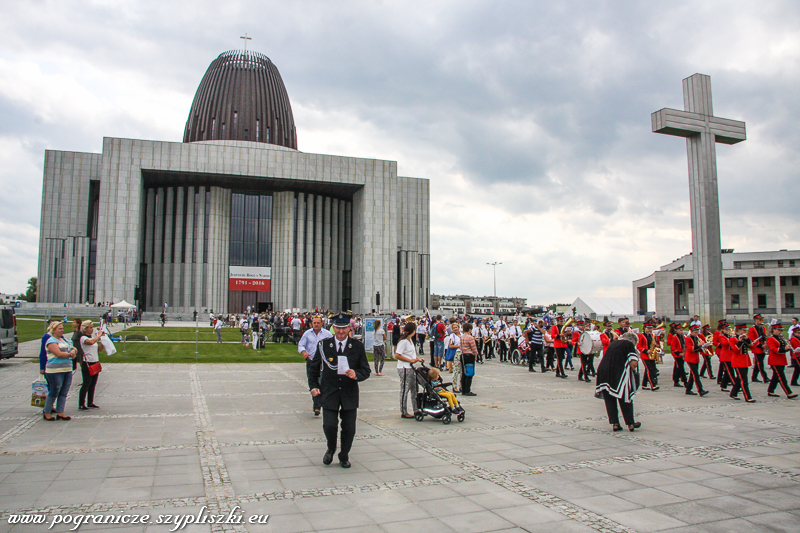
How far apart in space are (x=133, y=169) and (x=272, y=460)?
5444cm

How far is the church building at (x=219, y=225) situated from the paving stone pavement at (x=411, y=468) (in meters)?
45.9

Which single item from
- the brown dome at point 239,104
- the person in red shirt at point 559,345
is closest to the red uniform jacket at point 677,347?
the person in red shirt at point 559,345

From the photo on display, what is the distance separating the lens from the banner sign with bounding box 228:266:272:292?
5869 cm

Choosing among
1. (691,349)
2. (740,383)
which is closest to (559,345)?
(691,349)

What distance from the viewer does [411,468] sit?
20.2 feet

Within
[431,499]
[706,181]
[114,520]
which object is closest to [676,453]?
[431,499]

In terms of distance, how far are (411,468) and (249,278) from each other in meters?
55.7

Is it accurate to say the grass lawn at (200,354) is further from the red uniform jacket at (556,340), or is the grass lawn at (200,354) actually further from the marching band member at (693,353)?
the marching band member at (693,353)

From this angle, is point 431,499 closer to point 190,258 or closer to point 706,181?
point 706,181

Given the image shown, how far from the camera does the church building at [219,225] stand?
175 ft

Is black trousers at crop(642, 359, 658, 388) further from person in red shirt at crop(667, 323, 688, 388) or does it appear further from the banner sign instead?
the banner sign

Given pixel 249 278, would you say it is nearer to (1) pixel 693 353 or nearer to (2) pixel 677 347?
(2) pixel 677 347

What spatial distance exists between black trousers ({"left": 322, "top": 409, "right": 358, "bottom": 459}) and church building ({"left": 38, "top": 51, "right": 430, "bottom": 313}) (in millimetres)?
48635

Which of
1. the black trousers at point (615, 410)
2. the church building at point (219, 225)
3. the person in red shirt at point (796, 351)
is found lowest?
the black trousers at point (615, 410)
